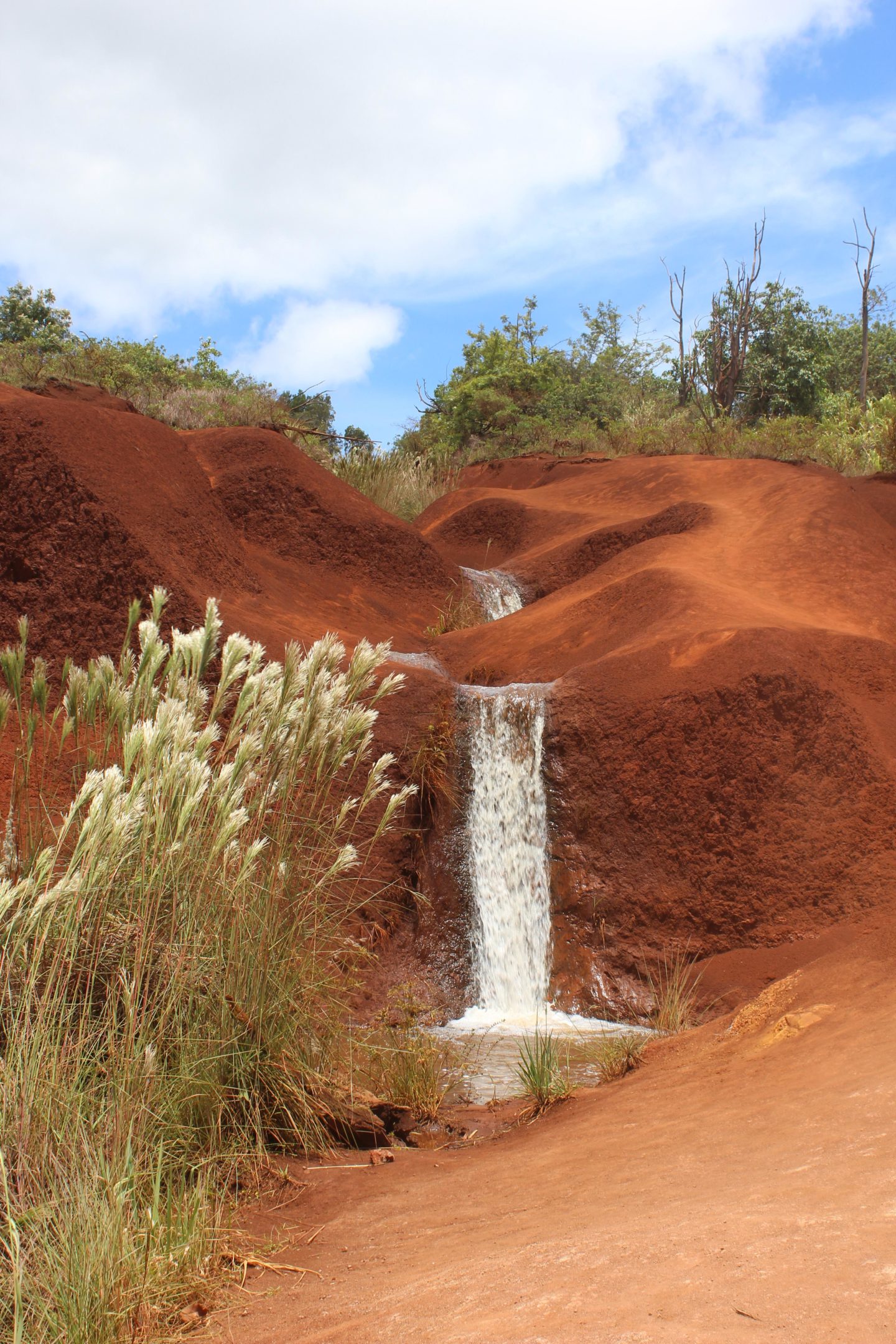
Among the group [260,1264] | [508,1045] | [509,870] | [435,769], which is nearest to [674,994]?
[508,1045]

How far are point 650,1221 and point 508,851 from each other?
5.75 m

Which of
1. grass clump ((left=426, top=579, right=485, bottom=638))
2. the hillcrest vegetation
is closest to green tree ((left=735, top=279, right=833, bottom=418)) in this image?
the hillcrest vegetation

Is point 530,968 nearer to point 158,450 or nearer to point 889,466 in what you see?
point 158,450

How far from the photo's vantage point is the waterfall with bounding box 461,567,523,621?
14.1m

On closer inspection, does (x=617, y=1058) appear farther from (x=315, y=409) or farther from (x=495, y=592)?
(x=315, y=409)

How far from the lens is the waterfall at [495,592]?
14.1 meters

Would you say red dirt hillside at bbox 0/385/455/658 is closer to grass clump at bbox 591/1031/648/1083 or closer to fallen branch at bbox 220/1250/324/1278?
grass clump at bbox 591/1031/648/1083

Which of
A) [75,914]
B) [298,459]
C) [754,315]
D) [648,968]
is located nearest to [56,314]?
[754,315]

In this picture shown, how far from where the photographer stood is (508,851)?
27.9ft

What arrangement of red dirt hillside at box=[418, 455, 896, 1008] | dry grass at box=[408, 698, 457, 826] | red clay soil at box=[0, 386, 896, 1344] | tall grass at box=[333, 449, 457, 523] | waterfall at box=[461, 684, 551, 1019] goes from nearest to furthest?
1. red clay soil at box=[0, 386, 896, 1344]
2. red dirt hillside at box=[418, 455, 896, 1008]
3. waterfall at box=[461, 684, 551, 1019]
4. dry grass at box=[408, 698, 457, 826]
5. tall grass at box=[333, 449, 457, 523]

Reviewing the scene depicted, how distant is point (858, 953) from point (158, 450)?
7.54 m

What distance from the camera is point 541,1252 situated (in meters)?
2.67

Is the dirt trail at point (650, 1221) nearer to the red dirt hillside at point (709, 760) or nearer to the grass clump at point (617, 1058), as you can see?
the grass clump at point (617, 1058)

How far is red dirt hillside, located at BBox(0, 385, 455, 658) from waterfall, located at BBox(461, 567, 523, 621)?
48cm
